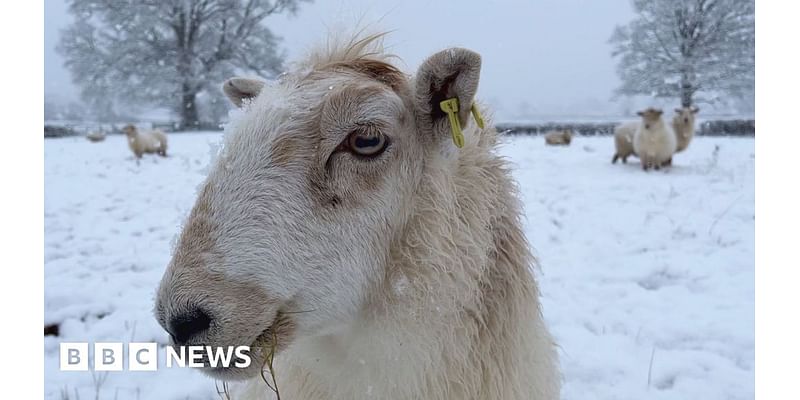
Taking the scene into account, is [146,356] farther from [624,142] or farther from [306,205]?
[624,142]

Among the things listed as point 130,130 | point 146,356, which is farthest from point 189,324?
point 130,130

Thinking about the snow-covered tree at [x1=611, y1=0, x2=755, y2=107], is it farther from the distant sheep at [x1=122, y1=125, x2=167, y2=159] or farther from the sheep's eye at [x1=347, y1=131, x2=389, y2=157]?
the distant sheep at [x1=122, y1=125, x2=167, y2=159]

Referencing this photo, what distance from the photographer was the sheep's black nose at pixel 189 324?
4.85 feet

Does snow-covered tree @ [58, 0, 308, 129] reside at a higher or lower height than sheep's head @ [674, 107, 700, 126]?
higher

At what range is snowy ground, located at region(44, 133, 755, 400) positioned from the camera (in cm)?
325

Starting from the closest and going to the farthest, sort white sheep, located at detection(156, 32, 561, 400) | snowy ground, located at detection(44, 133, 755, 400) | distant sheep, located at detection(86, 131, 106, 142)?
white sheep, located at detection(156, 32, 561, 400)
snowy ground, located at detection(44, 133, 755, 400)
distant sheep, located at detection(86, 131, 106, 142)

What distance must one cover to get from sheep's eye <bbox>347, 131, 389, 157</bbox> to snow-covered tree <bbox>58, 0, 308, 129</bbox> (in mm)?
16929

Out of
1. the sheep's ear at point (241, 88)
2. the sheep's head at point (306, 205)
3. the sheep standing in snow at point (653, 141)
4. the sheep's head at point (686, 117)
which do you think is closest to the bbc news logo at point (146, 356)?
the sheep's head at point (306, 205)

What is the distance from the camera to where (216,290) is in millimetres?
1502

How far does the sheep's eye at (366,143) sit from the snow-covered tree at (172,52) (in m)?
16.9

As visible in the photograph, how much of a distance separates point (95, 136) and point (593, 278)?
17351mm

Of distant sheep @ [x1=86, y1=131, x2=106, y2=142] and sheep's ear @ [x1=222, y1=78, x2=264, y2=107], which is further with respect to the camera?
distant sheep @ [x1=86, y1=131, x2=106, y2=142]

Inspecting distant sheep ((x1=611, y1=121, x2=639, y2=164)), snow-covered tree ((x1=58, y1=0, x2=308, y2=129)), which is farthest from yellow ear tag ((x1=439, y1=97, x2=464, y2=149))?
snow-covered tree ((x1=58, y1=0, x2=308, y2=129))
